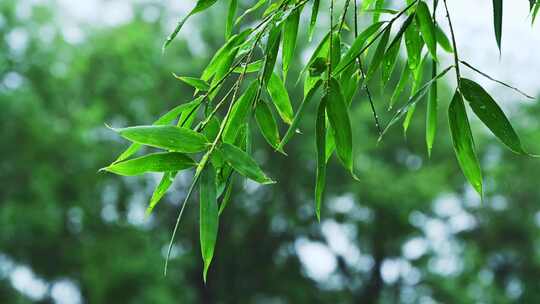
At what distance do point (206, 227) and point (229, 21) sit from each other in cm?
41

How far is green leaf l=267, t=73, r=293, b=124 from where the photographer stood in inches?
47.4

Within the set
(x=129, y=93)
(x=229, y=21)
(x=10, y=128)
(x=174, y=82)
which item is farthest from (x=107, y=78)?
(x=229, y=21)

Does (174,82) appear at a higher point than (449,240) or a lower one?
higher

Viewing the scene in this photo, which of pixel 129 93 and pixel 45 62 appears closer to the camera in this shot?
pixel 45 62

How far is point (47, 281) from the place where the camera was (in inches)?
415

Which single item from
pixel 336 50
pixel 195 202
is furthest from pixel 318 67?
pixel 195 202

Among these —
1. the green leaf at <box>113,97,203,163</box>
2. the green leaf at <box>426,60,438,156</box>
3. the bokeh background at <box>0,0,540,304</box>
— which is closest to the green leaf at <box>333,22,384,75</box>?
the green leaf at <box>426,60,438,156</box>

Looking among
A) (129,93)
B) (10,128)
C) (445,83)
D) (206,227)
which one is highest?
(445,83)

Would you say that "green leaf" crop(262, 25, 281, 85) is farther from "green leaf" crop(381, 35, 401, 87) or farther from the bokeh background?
the bokeh background

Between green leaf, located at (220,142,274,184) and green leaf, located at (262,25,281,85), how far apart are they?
14 centimetres

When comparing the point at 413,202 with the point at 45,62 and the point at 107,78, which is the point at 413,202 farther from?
the point at 45,62

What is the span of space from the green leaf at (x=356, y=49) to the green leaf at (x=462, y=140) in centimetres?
15

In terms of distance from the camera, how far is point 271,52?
41.6 inches

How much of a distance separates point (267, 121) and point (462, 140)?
284 mm
